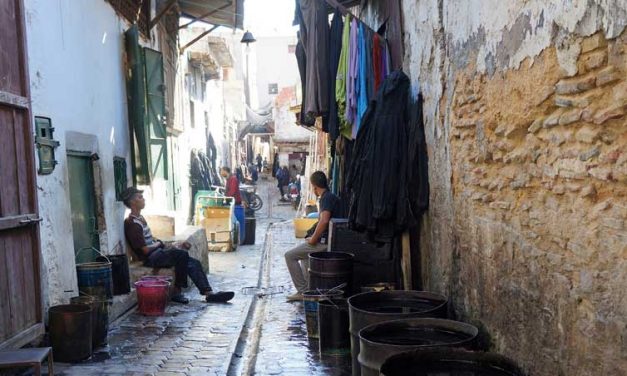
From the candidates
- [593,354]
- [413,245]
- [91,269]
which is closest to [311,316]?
[413,245]

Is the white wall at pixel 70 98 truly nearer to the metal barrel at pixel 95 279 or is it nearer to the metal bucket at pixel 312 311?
the metal barrel at pixel 95 279

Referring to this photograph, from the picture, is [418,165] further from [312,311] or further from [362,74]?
[312,311]

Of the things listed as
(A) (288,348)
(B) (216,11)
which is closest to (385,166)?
(A) (288,348)

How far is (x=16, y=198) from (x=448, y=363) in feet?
12.7

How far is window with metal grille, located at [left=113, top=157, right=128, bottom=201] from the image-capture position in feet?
28.5

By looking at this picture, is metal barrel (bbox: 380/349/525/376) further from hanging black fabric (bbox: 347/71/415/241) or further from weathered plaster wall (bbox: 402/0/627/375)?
hanging black fabric (bbox: 347/71/415/241)

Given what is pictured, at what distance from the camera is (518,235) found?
332 centimetres

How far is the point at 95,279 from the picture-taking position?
6527 mm

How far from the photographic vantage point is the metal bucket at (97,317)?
5.91 meters

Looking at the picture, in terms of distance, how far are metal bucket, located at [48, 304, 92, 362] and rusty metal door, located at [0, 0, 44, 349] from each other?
132mm

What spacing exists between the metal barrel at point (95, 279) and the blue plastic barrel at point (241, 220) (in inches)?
351

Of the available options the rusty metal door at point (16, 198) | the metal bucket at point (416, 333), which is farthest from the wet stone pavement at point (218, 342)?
the metal bucket at point (416, 333)

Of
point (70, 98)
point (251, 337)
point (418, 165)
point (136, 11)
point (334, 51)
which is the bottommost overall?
point (251, 337)

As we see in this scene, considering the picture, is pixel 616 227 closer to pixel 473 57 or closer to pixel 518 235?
pixel 518 235
